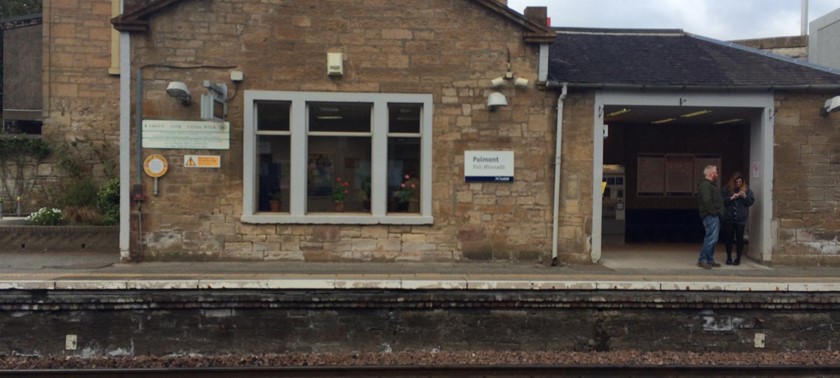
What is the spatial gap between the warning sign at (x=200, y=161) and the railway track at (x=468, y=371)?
14.5 feet

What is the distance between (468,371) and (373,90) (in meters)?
5.52

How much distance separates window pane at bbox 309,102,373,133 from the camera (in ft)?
34.7

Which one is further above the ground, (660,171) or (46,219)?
(660,171)

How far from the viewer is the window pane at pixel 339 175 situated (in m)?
10.8

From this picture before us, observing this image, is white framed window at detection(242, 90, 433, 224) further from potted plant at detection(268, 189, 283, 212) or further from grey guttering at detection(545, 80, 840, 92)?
grey guttering at detection(545, 80, 840, 92)

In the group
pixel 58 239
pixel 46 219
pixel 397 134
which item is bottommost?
pixel 58 239

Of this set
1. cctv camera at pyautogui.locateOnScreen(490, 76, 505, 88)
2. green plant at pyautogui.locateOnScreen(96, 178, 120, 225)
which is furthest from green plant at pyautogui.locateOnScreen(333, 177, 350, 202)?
green plant at pyautogui.locateOnScreen(96, 178, 120, 225)

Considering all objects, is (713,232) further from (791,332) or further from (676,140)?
(676,140)

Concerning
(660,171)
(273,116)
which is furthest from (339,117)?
(660,171)

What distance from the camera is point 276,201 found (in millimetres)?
10727

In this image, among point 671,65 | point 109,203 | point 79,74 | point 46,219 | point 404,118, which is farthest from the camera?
point 79,74

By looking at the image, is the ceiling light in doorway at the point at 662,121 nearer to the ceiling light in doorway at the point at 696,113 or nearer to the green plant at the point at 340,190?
the ceiling light in doorway at the point at 696,113

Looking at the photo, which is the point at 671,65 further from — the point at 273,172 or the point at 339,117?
the point at 273,172

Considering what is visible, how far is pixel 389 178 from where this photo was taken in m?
10.8
